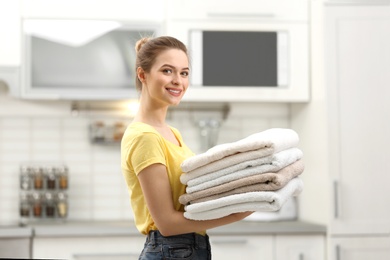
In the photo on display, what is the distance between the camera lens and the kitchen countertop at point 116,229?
3.28m

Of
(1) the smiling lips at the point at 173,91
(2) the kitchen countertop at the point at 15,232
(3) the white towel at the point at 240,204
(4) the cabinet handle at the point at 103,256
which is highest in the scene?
(1) the smiling lips at the point at 173,91

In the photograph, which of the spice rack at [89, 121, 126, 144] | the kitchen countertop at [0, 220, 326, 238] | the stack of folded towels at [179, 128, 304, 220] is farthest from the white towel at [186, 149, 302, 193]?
the spice rack at [89, 121, 126, 144]

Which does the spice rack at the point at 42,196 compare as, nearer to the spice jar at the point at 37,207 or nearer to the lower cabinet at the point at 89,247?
the spice jar at the point at 37,207

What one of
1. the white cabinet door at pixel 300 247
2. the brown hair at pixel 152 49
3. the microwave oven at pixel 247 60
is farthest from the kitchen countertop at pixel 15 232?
the brown hair at pixel 152 49

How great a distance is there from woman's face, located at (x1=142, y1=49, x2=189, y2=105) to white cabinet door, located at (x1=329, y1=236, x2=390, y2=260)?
1981mm

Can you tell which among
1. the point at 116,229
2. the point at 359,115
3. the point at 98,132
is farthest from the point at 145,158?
the point at 98,132

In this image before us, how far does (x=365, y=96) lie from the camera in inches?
136

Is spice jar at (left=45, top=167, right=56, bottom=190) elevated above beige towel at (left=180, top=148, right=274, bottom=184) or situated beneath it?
situated beneath

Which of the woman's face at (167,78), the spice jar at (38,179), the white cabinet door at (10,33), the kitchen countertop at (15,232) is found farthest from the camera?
the spice jar at (38,179)

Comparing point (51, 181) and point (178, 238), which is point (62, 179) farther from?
point (178, 238)

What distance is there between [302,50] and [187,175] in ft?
7.36

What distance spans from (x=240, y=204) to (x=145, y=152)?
0.24m

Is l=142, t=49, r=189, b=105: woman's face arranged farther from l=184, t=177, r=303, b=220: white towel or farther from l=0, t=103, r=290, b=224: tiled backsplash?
l=0, t=103, r=290, b=224: tiled backsplash

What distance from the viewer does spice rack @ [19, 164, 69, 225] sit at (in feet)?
12.1
